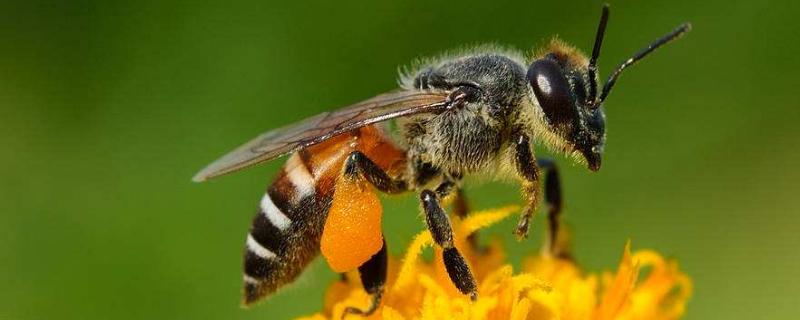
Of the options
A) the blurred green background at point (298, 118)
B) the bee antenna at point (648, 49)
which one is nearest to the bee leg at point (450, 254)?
the bee antenna at point (648, 49)

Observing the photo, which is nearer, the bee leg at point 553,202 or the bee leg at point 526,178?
the bee leg at point 526,178

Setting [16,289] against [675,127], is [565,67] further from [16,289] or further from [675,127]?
[16,289]

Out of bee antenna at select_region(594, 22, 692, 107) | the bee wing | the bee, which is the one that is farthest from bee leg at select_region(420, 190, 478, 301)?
bee antenna at select_region(594, 22, 692, 107)

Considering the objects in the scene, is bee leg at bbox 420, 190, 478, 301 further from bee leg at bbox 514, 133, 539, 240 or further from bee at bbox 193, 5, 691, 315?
bee leg at bbox 514, 133, 539, 240

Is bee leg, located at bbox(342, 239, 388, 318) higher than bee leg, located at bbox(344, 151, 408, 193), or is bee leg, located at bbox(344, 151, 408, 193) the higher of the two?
bee leg, located at bbox(344, 151, 408, 193)

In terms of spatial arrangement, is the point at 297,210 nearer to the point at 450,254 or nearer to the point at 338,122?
the point at 338,122

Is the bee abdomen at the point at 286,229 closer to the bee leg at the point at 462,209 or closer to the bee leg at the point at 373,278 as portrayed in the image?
the bee leg at the point at 373,278

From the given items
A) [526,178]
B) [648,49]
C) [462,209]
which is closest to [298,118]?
[462,209]
